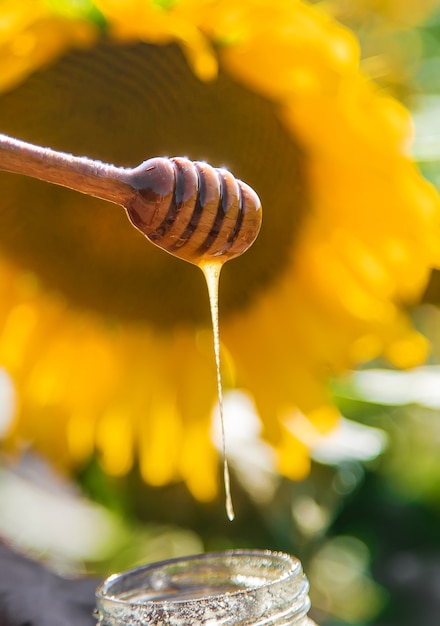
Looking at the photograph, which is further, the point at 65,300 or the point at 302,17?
the point at 65,300

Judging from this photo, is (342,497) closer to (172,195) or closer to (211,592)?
(211,592)

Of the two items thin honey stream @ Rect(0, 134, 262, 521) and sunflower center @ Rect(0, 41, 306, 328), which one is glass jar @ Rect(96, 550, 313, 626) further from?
sunflower center @ Rect(0, 41, 306, 328)

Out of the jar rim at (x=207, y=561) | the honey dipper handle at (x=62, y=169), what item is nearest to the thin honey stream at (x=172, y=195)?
the honey dipper handle at (x=62, y=169)

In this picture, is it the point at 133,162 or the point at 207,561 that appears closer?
the point at 207,561

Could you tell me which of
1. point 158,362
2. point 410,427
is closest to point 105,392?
point 158,362

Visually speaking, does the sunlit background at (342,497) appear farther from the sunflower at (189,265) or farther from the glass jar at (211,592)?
the glass jar at (211,592)

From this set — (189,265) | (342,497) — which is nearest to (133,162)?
(189,265)

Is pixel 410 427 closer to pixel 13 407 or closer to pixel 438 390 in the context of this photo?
pixel 438 390
